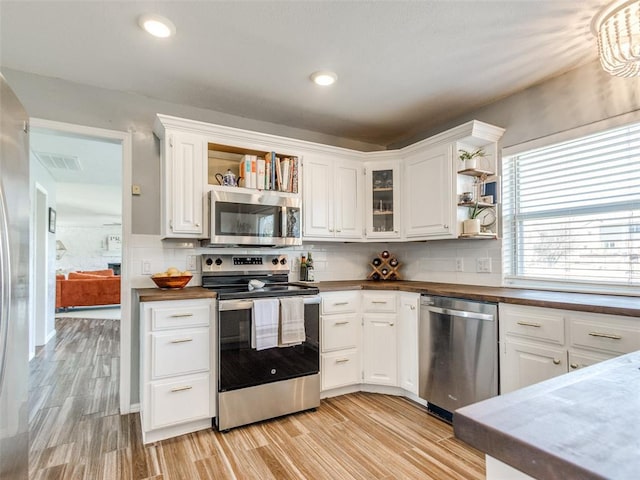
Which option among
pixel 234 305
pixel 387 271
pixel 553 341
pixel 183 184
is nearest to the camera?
pixel 553 341

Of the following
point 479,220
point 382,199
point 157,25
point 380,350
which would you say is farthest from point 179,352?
point 479,220

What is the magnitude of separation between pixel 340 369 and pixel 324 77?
229 cm

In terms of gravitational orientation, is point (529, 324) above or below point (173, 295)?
below

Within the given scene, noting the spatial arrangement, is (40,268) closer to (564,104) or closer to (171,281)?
(171,281)

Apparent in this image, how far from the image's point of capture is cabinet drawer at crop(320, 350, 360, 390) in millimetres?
2844

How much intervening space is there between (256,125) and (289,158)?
529 millimetres

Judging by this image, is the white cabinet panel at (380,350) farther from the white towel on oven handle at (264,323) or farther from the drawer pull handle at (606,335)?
the drawer pull handle at (606,335)

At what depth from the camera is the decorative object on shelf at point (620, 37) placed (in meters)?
1.59

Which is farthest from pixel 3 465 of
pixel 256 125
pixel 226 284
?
pixel 256 125

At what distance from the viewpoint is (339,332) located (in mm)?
2906

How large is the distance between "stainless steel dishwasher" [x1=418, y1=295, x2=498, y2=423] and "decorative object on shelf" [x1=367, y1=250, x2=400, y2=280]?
3.12ft

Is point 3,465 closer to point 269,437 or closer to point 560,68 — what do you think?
point 269,437

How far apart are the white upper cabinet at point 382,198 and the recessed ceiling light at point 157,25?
1994 millimetres

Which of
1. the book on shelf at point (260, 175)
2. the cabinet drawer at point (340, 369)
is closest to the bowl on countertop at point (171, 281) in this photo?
the book on shelf at point (260, 175)
